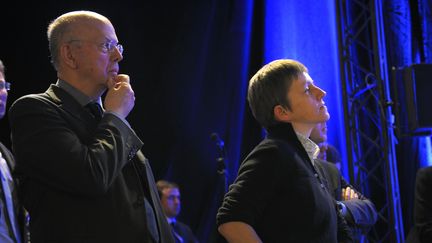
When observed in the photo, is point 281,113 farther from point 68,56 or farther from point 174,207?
point 174,207

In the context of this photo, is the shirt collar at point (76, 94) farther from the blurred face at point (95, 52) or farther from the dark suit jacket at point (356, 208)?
the dark suit jacket at point (356, 208)

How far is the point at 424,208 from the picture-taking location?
336 centimetres

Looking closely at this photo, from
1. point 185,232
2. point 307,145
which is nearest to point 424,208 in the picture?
point 307,145

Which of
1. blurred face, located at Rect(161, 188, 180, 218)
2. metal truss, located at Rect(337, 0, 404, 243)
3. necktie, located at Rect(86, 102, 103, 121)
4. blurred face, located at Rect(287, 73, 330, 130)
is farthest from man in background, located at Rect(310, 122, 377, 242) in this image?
blurred face, located at Rect(161, 188, 180, 218)

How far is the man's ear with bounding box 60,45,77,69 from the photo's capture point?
5.90 ft

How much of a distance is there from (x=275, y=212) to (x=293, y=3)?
384 cm

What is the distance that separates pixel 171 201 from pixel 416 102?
2322mm

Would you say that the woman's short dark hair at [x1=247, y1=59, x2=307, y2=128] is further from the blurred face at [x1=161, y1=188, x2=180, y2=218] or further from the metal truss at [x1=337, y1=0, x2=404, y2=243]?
the blurred face at [x1=161, y1=188, x2=180, y2=218]

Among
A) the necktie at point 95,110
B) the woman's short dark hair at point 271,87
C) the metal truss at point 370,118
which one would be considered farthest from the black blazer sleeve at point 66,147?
the metal truss at point 370,118

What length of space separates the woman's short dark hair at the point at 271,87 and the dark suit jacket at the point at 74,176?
1.93 ft

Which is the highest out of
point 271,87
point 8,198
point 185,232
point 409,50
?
point 271,87

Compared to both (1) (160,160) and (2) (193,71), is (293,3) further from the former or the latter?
(1) (160,160)

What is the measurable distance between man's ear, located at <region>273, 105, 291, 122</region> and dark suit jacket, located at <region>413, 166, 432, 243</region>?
64.2 inches

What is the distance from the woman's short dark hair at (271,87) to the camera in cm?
207
